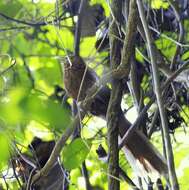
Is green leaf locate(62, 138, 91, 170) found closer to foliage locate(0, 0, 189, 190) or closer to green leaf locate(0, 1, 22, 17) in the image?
foliage locate(0, 0, 189, 190)

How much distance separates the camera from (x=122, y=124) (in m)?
1.33

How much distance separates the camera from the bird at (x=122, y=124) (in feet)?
3.96

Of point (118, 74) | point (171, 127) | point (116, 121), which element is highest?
point (118, 74)

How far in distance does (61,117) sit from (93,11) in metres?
1.61

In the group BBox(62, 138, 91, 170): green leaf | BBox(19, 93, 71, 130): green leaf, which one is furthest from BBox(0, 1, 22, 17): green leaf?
BBox(19, 93, 71, 130): green leaf

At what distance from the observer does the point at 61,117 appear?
20.8 inches

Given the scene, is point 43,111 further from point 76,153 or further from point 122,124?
point 122,124

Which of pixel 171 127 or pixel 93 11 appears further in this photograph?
pixel 93 11

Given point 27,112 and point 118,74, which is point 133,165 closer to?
point 118,74

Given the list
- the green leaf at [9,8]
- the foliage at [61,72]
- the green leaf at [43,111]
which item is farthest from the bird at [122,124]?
the green leaf at [43,111]

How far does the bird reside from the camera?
1207 millimetres

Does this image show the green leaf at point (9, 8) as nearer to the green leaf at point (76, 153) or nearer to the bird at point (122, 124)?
the bird at point (122, 124)

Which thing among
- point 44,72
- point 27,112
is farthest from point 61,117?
point 44,72

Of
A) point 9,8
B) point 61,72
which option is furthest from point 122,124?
point 61,72
